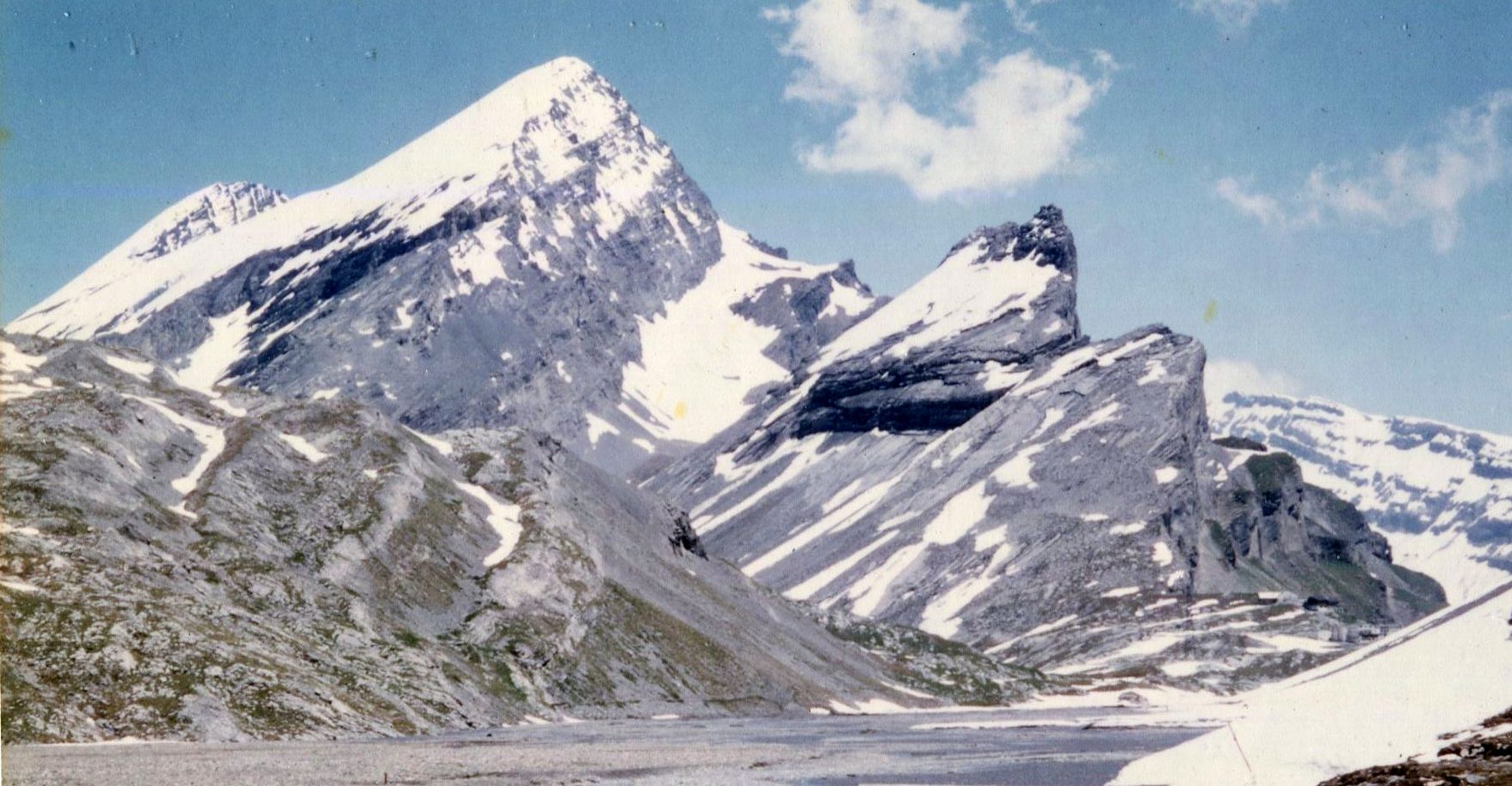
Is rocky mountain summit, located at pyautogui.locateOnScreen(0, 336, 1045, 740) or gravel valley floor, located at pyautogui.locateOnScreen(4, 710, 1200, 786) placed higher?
rocky mountain summit, located at pyautogui.locateOnScreen(0, 336, 1045, 740)

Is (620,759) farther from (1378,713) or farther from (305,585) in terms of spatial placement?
(305,585)

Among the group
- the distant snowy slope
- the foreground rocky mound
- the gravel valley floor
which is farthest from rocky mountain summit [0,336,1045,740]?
the foreground rocky mound

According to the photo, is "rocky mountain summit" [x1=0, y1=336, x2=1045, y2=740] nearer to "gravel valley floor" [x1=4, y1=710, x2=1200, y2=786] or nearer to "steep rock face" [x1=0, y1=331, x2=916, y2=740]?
"steep rock face" [x1=0, y1=331, x2=916, y2=740]

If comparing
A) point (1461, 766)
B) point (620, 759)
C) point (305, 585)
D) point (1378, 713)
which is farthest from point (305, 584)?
point (1461, 766)

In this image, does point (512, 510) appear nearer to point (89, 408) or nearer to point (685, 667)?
point (685, 667)

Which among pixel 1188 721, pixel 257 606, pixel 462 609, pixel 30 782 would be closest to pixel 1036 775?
pixel 30 782

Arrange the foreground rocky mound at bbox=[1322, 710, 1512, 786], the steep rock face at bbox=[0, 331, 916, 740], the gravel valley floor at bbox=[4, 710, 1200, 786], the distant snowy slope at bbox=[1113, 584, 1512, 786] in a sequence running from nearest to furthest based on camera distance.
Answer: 1. the foreground rocky mound at bbox=[1322, 710, 1512, 786]
2. the distant snowy slope at bbox=[1113, 584, 1512, 786]
3. the gravel valley floor at bbox=[4, 710, 1200, 786]
4. the steep rock face at bbox=[0, 331, 916, 740]
